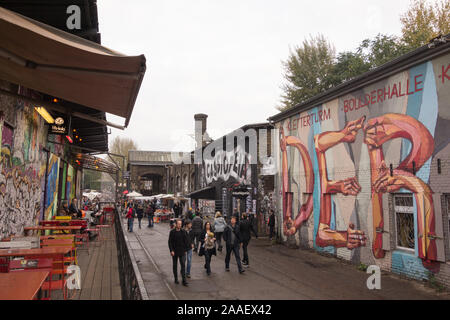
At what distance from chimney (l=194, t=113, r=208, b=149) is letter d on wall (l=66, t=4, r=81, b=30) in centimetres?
2679

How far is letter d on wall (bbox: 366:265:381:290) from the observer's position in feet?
28.7

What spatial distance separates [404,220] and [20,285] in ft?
31.0

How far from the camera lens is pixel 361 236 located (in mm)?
11062

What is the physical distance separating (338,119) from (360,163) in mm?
1993

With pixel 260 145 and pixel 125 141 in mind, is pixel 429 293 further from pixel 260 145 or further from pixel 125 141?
pixel 125 141

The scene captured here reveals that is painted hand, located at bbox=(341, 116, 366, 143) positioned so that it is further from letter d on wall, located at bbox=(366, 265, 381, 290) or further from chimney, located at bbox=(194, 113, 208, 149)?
chimney, located at bbox=(194, 113, 208, 149)

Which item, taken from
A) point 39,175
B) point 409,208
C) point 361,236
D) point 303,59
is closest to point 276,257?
point 361,236

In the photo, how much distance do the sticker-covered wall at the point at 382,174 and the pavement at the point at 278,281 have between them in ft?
2.41

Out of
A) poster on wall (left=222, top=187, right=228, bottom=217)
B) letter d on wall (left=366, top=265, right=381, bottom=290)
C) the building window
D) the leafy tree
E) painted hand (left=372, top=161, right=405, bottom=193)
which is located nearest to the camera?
letter d on wall (left=366, top=265, right=381, bottom=290)

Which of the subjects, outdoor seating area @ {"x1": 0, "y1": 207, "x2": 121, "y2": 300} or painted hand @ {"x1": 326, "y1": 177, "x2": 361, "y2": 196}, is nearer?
outdoor seating area @ {"x1": 0, "y1": 207, "x2": 121, "y2": 300}

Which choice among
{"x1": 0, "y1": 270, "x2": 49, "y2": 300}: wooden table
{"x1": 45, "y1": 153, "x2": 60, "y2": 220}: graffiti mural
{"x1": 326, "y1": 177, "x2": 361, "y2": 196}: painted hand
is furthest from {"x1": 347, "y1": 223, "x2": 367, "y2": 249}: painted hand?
{"x1": 45, "y1": 153, "x2": 60, "y2": 220}: graffiti mural

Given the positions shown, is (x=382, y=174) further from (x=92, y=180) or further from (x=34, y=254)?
(x=92, y=180)

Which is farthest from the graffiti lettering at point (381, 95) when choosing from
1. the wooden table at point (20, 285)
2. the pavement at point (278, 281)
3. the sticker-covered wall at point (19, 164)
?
the sticker-covered wall at point (19, 164)

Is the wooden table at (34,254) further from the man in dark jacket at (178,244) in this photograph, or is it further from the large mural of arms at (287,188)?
the large mural of arms at (287,188)
